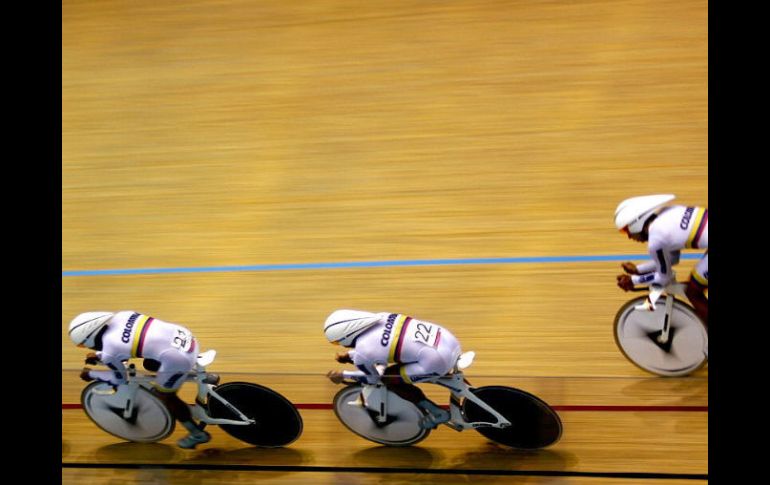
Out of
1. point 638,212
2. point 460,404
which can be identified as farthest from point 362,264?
point 638,212

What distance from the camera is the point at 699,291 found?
2711mm

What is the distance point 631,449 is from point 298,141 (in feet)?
7.97

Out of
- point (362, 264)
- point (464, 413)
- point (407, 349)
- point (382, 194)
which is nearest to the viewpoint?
point (407, 349)

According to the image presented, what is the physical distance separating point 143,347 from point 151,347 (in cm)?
2

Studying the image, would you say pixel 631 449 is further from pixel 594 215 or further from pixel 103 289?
pixel 103 289

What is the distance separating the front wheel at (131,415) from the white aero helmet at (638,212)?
1.63m

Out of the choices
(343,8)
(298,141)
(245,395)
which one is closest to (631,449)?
(245,395)

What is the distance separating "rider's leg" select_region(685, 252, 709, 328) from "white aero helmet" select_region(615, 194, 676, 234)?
8.8 inches

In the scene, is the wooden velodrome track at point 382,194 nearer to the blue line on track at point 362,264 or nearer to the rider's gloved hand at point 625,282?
the blue line on track at point 362,264

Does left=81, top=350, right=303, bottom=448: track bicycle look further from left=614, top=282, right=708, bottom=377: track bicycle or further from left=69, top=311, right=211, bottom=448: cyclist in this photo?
left=614, top=282, right=708, bottom=377: track bicycle

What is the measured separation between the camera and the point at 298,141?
14.0 ft

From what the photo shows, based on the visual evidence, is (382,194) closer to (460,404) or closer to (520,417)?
(460,404)

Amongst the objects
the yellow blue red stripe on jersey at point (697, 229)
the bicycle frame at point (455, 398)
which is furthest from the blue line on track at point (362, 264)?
the bicycle frame at point (455, 398)

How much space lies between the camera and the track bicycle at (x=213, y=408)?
2.64 meters
